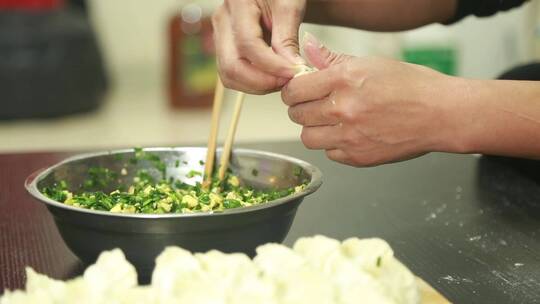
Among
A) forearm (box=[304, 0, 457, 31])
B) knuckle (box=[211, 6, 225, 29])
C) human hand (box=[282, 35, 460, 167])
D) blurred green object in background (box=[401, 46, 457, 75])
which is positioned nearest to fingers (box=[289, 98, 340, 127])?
human hand (box=[282, 35, 460, 167])

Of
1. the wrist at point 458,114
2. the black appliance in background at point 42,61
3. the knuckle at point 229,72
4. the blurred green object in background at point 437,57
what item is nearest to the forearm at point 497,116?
the wrist at point 458,114

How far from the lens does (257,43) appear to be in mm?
1180

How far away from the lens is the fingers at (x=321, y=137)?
1.13 m

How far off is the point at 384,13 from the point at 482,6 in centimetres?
23

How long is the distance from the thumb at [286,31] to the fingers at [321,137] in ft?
0.35

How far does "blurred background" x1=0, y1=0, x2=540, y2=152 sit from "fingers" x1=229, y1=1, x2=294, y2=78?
220 centimetres

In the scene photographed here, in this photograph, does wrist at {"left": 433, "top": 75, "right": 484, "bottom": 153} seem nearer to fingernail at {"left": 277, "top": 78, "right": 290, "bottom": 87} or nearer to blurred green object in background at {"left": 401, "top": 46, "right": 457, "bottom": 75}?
fingernail at {"left": 277, "top": 78, "right": 290, "bottom": 87}

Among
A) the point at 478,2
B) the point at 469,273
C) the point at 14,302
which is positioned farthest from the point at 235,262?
the point at 478,2

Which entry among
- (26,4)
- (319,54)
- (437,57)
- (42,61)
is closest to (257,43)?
(319,54)

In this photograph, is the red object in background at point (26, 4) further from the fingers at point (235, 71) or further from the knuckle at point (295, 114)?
the knuckle at point (295, 114)

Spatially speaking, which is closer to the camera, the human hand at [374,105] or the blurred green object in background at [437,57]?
the human hand at [374,105]

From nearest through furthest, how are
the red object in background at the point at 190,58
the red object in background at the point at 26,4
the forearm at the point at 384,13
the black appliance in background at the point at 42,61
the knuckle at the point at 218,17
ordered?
the knuckle at the point at 218,17 → the forearm at the point at 384,13 → the black appliance in background at the point at 42,61 → the red object in background at the point at 26,4 → the red object in background at the point at 190,58

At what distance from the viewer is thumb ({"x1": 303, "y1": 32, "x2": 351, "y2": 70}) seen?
1.12 meters

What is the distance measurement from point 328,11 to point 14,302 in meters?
1.14
